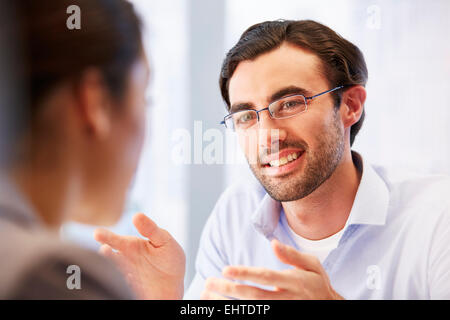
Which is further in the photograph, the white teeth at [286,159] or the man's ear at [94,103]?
the white teeth at [286,159]

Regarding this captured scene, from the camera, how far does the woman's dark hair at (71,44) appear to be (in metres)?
0.80

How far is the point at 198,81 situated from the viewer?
1.25 m

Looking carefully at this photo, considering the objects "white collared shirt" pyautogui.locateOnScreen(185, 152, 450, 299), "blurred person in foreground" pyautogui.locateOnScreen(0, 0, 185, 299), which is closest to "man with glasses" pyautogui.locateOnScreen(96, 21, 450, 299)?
"white collared shirt" pyautogui.locateOnScreen(185, 152, 450, 299)

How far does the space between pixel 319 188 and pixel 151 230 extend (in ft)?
1.69

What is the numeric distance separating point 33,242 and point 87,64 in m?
0.38

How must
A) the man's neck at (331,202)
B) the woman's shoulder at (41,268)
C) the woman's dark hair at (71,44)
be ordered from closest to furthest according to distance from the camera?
the woman's shoulder at (41,268) < the woman's dark hair at (71,44) < the man's neck at (331,202)

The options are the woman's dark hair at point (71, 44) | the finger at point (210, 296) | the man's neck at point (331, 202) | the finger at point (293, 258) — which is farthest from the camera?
the man's neck at point (331, 202)

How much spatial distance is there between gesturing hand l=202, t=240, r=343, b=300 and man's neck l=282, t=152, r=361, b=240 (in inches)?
8.1

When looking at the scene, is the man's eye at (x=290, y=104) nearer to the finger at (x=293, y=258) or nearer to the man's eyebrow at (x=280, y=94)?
the man's eyebrow at (x=280, y=94)

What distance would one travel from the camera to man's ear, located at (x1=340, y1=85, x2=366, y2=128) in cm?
121

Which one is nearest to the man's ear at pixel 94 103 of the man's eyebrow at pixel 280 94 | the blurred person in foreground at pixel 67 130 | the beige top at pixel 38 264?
the blurred person in foreground at pixel 67 130

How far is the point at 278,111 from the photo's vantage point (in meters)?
1.17

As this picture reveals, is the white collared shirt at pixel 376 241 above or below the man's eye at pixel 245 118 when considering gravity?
below

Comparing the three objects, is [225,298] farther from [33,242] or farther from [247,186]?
[33,242]
